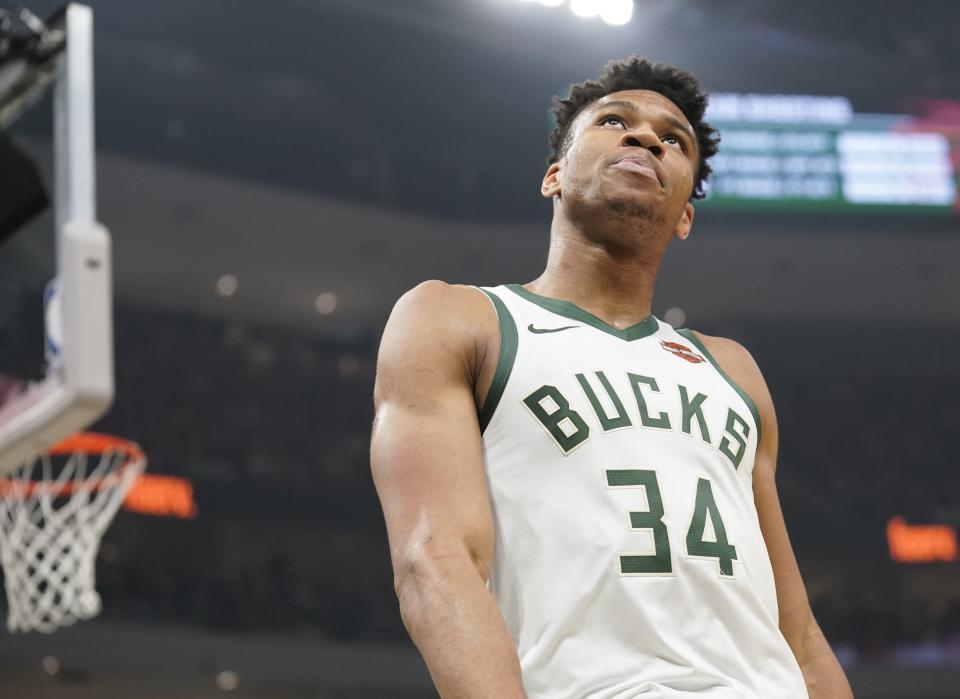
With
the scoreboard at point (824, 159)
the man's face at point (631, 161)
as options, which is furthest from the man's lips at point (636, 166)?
the scoreboard at point (824, 159)

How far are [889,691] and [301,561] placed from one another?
7.71m

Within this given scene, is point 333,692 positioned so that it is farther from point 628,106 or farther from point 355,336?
point 628,106

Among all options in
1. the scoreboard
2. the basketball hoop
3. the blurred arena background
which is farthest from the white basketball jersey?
the blurred arena background

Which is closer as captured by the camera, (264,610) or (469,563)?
(469,563)

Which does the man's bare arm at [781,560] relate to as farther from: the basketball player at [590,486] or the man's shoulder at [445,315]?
the man's shoulder at [445,315]

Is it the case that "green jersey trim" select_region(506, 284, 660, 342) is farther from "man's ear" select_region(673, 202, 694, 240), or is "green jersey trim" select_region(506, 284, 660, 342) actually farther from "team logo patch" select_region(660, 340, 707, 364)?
"man's ear" select_region(673, 202, 694, 240)

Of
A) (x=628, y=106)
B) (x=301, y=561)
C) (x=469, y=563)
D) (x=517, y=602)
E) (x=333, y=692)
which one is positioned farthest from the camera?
(x=301, y=561)

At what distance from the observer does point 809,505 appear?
662 inches

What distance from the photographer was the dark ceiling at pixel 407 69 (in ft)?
49.4

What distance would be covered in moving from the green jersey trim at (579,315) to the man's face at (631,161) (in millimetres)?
199

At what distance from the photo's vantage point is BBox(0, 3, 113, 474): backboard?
11.3 ft

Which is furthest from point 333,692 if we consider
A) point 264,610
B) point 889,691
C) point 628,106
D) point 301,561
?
point 628,106

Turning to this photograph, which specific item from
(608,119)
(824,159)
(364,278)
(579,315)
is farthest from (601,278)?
(364,278)

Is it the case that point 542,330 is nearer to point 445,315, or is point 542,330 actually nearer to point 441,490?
point 445,315
